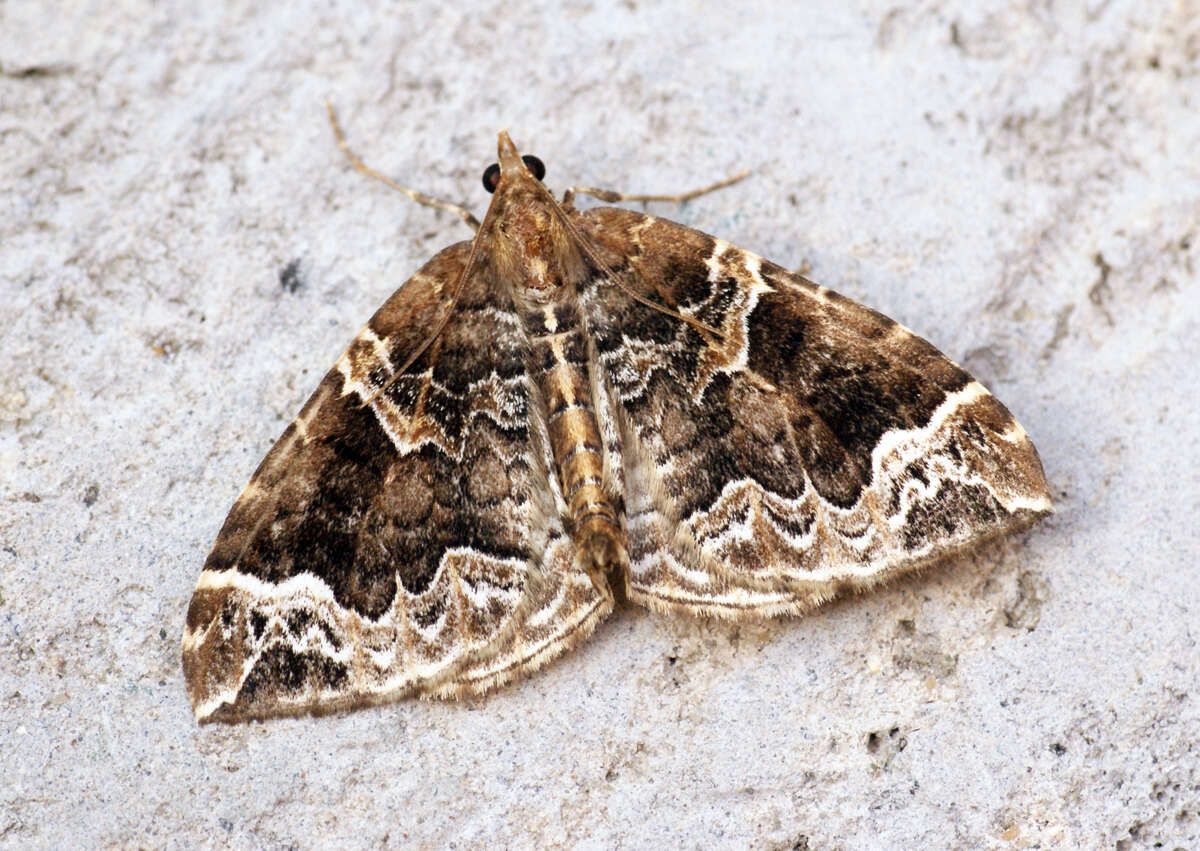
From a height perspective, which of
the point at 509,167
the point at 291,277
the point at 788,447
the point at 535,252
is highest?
the point at 509,167

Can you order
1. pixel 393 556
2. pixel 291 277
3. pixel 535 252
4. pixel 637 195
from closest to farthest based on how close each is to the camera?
pixel 393 556 < pixel 535 252 < pixel 291 277 < pixel 637 195

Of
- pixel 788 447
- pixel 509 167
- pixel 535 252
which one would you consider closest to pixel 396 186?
pixel 509 167

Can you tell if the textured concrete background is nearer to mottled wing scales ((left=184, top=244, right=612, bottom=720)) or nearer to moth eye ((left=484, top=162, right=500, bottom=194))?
mottled wing scales ((left=184, top=244, right=612, bottom=720))

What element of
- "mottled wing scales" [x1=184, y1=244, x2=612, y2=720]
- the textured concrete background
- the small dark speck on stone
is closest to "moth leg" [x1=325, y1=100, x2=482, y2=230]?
the textured concrete background

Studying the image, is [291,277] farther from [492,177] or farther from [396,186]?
[492,177]

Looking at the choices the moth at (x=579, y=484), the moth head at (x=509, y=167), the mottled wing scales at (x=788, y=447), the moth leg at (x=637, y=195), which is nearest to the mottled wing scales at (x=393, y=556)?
the moth at (x=579, y=484)

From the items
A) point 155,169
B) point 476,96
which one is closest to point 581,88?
point 476,96
